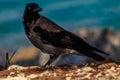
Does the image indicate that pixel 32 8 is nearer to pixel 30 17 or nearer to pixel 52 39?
pixel 30 17

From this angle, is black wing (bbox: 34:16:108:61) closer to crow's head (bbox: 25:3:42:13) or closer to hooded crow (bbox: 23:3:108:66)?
hooded crow (bbox: 23:3:108:66)

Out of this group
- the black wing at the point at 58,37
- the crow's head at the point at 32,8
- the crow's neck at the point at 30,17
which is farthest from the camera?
the crow's head at the point at 32,8

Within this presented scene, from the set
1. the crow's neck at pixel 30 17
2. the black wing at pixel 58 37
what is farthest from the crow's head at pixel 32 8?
the black wing at pixel 58 37

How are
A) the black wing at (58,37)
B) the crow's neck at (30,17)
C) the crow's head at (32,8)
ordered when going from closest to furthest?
the black wing at (58,37) < the crow's neck at (30,17) < the crow's head at (32,8)

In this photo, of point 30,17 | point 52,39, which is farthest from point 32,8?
point 52,39

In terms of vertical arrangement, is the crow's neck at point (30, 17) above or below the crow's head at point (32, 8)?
below

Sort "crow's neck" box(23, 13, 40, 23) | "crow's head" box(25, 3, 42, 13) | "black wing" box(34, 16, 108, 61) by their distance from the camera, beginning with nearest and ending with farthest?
"black wing" box(34, 16, 108, 61) → "crow's neck" box(23, 13, 40, 23) → "crow's head" box(25, 3, 42, 13)

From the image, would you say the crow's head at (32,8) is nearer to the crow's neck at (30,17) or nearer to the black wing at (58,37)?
the crow's neck at (30,17)

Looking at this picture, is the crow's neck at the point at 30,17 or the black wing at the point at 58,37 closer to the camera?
the black wing at the point at 58,37

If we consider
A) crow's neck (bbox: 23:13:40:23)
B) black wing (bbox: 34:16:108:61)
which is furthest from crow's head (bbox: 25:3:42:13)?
black wing (bbox: 34:16:108:61)

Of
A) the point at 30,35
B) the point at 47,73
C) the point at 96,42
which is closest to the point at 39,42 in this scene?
the point at 30,35

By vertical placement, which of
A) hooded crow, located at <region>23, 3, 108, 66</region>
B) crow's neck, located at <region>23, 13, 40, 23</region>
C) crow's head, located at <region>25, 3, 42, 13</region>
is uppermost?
crow's head, located at <region>25, 3, 42, 13</region>
